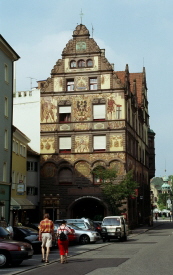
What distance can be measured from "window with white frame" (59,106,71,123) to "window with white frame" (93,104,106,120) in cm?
306

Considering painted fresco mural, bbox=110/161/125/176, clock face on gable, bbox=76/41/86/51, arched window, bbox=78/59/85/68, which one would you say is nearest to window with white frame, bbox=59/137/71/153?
painted fresco mural, bbox=110/161/125/176

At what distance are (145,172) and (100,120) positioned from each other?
82.8 feet

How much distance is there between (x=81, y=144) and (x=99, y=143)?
6.68ft

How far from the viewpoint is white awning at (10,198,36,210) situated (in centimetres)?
4732

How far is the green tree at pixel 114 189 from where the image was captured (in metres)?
53.5

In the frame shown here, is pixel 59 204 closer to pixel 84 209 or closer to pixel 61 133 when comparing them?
pixel 84 209

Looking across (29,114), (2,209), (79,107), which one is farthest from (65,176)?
(2,209)

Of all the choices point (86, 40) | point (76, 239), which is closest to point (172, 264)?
point (76, 239)

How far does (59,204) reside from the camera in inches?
2357

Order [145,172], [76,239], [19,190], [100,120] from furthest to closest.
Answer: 1. [145,172]
2. [100,120]
3. [19,190]
4. [76,239]

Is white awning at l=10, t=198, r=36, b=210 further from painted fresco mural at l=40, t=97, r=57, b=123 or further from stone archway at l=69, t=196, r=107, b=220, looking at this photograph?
painted fresco mural at l=40, t=97, r=57, b=123

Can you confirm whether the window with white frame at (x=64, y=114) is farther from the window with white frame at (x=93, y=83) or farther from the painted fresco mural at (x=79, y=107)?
the window with white frame at (x=93, y=83)

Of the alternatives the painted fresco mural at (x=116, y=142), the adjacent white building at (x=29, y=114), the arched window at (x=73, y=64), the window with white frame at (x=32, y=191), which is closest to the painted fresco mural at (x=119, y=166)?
the painted fresco mural at (x=116, y=142)

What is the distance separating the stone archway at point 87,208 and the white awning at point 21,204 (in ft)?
15.9
